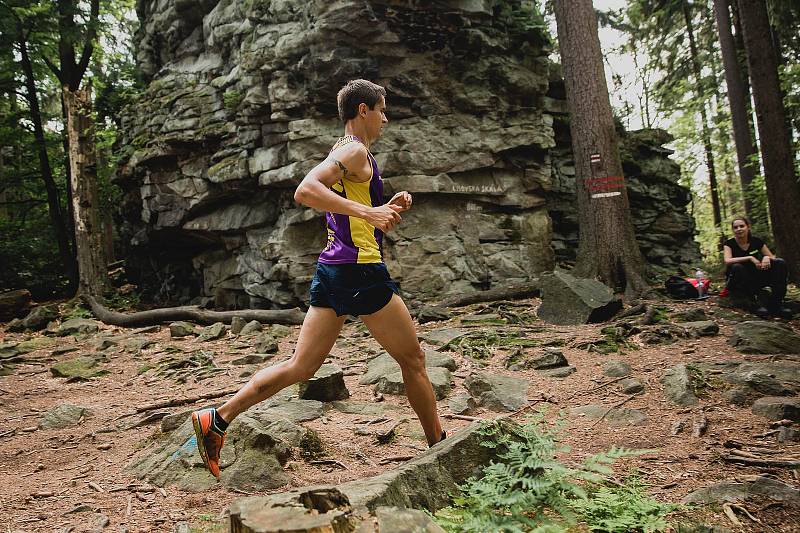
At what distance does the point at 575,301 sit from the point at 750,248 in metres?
3.03

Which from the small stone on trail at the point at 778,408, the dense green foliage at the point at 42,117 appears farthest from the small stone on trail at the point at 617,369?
the dense green foliage at the point at 42,117

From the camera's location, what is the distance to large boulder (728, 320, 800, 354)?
5.94m

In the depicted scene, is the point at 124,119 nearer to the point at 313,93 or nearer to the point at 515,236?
the point at 313,93

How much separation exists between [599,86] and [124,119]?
1359cm

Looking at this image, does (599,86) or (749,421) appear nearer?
(749,421)

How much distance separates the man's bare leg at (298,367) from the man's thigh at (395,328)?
9.6 inches

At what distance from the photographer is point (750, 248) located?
27.8ft

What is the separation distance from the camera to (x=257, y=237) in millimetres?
13492

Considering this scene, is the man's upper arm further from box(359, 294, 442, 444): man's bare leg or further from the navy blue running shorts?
box(359, 294, 442, 444): man's bare leg

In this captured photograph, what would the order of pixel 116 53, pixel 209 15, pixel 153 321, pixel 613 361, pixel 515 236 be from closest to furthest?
pixel 613 361, pixel 153 321, pixel 515 236, pixel 209 15, pixel 116 53

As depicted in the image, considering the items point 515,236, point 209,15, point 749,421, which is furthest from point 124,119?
point 749,421

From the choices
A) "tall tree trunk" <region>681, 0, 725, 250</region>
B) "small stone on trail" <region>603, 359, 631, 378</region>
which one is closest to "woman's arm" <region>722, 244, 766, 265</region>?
"small stone on trail" <region>603, 359, 631, 378</region>

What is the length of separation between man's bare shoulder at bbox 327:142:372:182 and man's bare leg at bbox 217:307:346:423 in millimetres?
895

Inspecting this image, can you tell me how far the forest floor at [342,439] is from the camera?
3119mm
